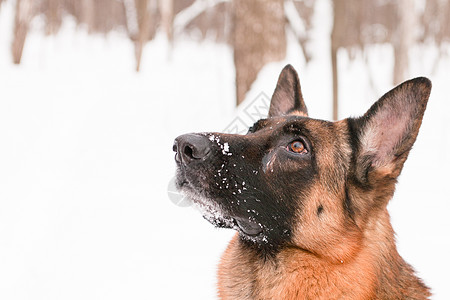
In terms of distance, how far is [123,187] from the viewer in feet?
18.3

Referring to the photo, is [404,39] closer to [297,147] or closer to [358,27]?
[358,27]

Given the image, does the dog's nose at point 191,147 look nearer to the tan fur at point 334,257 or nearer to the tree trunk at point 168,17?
the tan fur at point 334,257

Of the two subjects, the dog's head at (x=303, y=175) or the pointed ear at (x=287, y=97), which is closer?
the dog's head at (x=303, y=175)

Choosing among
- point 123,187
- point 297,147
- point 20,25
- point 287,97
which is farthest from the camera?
point 20,25

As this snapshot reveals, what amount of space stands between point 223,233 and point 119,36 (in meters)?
29.5

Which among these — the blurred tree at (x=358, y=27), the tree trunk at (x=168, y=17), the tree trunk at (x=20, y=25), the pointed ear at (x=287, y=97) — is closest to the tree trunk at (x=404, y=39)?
the blurred tree at (x=358, y=27)

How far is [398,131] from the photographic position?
2324mm

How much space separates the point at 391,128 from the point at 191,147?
1.17m

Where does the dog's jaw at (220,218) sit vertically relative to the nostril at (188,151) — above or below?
below

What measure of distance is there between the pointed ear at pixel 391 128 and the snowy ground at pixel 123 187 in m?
1.81

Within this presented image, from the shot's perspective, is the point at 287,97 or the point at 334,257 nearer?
the point at 334,257

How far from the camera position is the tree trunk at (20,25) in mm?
10711

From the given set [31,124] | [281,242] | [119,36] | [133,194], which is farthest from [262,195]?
[119,36]

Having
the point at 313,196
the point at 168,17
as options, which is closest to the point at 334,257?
the point at 313,196
